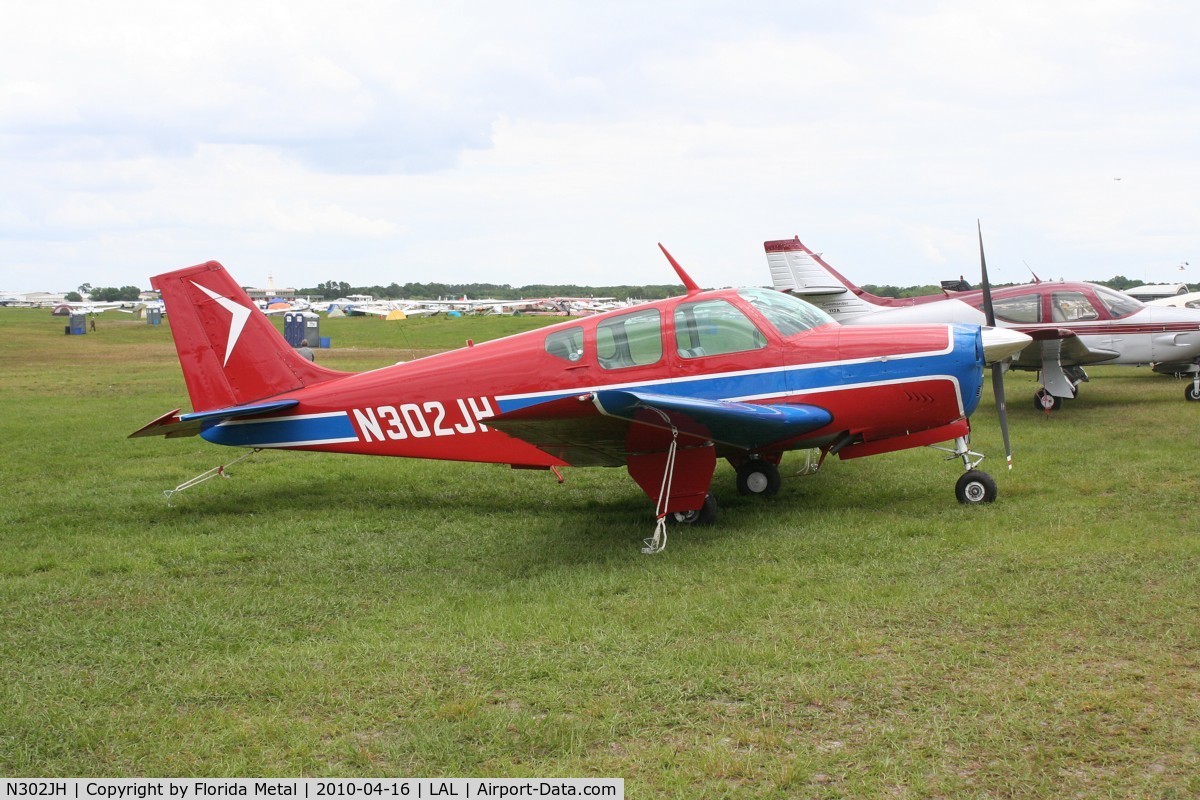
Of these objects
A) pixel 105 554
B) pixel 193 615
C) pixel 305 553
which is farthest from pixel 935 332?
pixel 105 554

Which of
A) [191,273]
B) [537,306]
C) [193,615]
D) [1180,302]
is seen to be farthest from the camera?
[537,306]

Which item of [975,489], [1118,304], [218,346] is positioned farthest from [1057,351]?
[218,346]

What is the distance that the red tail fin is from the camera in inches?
383

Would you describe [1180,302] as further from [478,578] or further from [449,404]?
[478,578]

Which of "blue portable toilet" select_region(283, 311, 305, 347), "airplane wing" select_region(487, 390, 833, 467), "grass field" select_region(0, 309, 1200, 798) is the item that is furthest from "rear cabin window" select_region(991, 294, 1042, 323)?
"blue portable toilet" select_region(283, 311, 305, 347)

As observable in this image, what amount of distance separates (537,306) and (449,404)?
321ft

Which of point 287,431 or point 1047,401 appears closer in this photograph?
point 287,431

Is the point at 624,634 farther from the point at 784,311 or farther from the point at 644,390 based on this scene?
the point at 784,311

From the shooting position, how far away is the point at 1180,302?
21.2 m

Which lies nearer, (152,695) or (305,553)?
(152,695)

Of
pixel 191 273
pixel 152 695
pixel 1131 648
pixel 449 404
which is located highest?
pixel 191 273

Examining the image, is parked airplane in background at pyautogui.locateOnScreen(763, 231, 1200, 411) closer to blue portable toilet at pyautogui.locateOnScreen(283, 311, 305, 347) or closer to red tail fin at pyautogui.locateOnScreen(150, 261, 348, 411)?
red tail fin at pyautogui.locateOnScreen(150, 261, 348, 411)

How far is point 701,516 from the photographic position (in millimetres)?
8305

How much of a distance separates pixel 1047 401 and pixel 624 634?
11.9 metres
